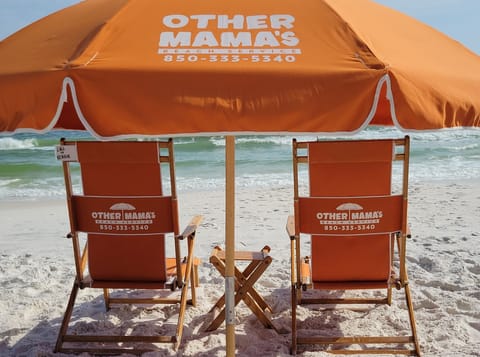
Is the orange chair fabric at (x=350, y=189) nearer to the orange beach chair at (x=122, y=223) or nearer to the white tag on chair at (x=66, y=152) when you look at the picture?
the orange beach chair at (x=122, y=223)

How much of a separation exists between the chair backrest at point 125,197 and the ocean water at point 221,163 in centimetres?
816

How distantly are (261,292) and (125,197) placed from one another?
67.3 inches

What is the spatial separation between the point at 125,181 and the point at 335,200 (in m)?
1.34

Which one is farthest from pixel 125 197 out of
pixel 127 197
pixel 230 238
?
pixel 230 238

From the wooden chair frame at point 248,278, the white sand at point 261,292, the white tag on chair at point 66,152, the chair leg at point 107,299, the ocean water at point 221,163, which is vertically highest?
the white tag on chair at point 66,152

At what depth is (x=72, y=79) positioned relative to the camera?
1.83 metres

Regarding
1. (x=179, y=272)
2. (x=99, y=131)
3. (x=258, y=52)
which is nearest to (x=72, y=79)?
(x=99, y=131)

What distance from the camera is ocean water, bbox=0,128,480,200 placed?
12.3 meters

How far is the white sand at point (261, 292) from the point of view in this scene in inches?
134

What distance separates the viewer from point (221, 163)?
1647 cm

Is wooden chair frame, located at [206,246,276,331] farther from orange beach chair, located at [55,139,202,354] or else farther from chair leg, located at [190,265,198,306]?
chair leg, located at [190,265,198,306]

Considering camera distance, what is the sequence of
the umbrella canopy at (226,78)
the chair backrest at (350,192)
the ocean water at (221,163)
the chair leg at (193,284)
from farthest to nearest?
the ocean water at (221,163)
the chair leg at (193,284)
the chair backrest at (350,192)
the umbrella canopy at (226,78)

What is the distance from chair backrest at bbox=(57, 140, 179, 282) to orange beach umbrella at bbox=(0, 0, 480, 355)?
98cm

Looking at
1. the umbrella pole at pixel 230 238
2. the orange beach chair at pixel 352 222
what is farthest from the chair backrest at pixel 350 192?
the umbrella pole at pixel 230 238
